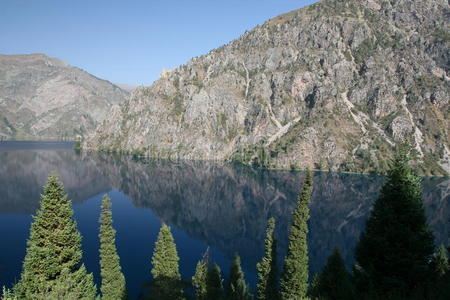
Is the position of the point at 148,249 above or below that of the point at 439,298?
below

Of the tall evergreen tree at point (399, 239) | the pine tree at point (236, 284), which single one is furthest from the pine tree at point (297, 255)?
A: the tall evergreen tree at point (399, 239)

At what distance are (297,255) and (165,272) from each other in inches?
833

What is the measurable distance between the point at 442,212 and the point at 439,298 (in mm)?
168415

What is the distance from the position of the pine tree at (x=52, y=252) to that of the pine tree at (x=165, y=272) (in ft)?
73.7

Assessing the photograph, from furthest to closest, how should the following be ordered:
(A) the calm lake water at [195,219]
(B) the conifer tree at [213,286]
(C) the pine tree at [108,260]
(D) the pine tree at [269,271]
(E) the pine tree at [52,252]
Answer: (A) the calm lake water at [195,219], (D) the pine tree at [269,271], (B) the conifer tree at [213,286], (C) the pine tree at [108,260], (E) the pine tree at [52,252]

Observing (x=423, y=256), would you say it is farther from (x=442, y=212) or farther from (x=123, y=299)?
(x=442, y=212)

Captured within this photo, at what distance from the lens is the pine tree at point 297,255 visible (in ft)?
160

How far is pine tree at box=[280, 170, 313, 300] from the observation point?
48.7 meters

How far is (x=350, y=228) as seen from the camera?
13188cm

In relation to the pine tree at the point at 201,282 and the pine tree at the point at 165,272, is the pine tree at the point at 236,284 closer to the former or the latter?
the pine tree at the point at 201,282

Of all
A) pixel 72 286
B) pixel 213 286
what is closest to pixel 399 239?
pixel 72 286

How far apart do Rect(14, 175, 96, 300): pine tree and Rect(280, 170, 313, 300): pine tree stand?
31.3m

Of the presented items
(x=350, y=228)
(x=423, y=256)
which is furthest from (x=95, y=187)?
(x=423, y=256)

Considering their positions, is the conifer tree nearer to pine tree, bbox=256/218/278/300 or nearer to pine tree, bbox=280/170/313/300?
pine tree, bbox=256/218/278/300
